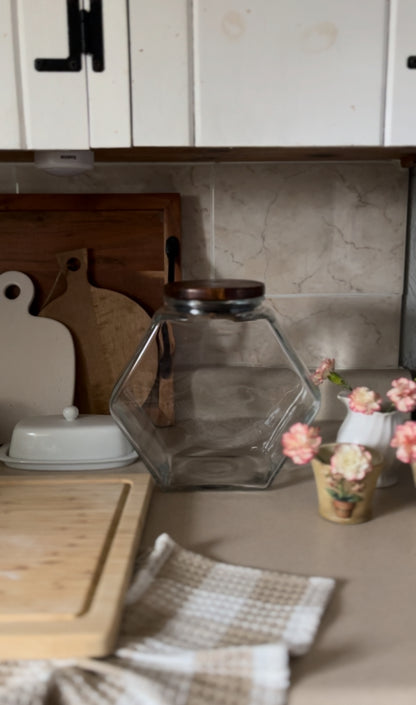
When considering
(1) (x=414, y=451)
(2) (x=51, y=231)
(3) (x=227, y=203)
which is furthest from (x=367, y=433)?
(2) (x=51, y=231)

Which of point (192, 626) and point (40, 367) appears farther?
point (40, 367)

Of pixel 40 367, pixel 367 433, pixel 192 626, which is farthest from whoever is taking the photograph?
pixel 40 367

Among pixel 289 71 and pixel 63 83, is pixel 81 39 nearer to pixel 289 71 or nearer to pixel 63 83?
pixel 63 83

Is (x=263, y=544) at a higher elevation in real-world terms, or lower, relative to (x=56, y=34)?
lower

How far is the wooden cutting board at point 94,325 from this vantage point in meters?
1.21

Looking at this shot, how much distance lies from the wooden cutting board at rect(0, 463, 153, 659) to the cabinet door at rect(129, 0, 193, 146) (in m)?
0.51

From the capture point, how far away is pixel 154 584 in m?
0.74

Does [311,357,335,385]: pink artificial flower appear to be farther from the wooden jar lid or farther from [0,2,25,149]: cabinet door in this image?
[0,2,25,149]: cabinet door

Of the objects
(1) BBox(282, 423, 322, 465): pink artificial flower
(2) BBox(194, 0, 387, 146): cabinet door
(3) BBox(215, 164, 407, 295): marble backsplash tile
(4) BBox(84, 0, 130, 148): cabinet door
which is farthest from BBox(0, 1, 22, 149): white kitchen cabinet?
(1) BBox(282, 423, 322, 465): pink artificial flower

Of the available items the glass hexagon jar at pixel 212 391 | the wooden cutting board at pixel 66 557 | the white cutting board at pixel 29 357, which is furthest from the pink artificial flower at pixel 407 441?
the white cutting board at pixel 29 357

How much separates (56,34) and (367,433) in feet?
2.35

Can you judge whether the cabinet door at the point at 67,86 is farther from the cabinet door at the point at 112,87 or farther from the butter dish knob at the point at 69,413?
the butter dish knob at the point at 69,413

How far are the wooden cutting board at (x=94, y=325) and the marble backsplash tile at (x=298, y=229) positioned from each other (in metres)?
0.13

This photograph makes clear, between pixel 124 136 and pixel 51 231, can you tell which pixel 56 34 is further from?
pixel 51 231
